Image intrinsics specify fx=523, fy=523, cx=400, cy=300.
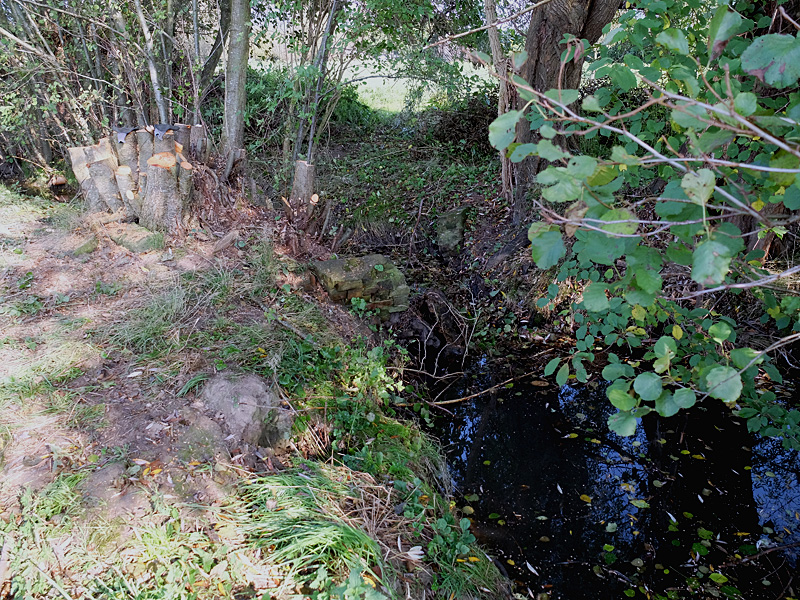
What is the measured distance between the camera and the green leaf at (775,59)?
1.20m

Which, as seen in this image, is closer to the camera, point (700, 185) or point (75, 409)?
point (700, 185)

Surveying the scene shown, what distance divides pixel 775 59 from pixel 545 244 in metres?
0.67

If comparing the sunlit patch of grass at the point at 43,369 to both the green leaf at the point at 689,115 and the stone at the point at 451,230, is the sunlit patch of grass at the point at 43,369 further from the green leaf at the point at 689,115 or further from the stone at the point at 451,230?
the stone at the point at 451,230

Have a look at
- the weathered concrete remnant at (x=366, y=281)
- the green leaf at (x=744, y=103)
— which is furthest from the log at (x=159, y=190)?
the green leaf at (x=744, y=103)

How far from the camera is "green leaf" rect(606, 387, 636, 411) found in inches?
56.1

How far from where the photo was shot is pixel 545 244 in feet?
4.26

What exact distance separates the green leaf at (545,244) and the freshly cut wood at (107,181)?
14.2 feet

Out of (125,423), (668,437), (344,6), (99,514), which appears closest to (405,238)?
(344,6)

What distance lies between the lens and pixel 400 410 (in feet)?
13.5

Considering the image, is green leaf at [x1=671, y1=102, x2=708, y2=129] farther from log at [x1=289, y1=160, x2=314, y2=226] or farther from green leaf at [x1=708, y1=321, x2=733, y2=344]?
log at [x1=289, y1=160, x2=314, y2=226]

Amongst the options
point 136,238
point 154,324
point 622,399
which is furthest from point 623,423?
point 136,238

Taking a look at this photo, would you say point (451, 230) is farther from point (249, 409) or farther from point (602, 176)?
point (602, 176)

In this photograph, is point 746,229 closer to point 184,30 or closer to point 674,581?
point 674,581

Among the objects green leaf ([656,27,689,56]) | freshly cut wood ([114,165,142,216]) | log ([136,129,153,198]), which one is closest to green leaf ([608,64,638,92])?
green leaf ([656,27,689,56])
